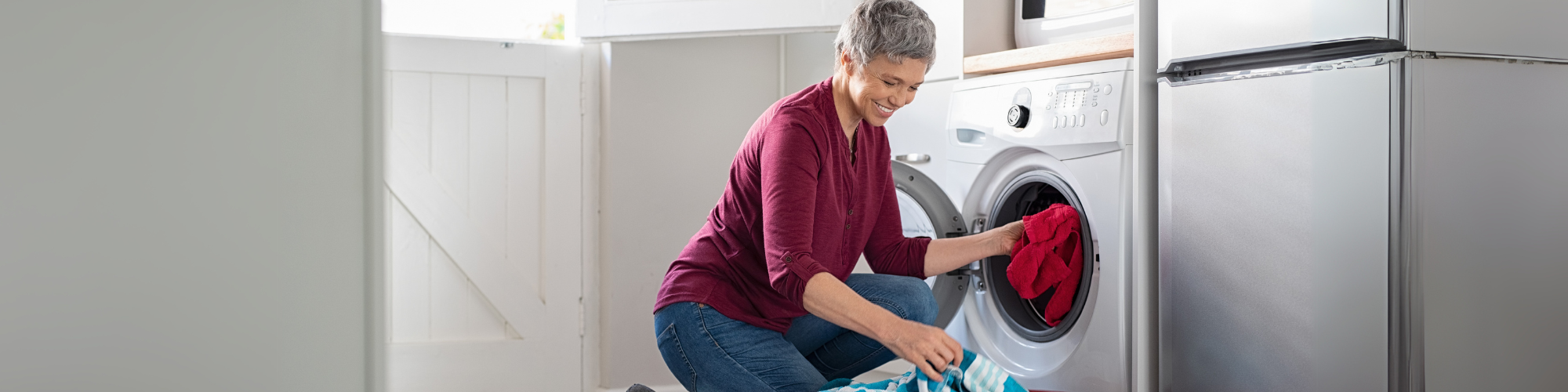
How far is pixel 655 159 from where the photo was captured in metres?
2.71

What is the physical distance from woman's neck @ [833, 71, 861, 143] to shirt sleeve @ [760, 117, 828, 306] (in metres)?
0.14

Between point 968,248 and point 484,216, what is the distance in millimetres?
1453

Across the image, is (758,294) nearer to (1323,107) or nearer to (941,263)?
(941,263)

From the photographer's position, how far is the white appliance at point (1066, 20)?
190cm

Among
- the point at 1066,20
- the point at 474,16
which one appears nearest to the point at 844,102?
the point at 1066,20

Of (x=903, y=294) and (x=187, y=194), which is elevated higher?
(x=187, y=194)

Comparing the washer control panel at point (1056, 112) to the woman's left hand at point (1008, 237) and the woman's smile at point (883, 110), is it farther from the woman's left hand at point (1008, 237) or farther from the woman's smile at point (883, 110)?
the woman's smile at point (883, 110)

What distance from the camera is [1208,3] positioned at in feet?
5.02

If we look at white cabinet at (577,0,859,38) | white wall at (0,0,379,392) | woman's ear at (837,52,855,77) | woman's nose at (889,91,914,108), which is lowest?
Answer: white wall at (0,0,379,392)

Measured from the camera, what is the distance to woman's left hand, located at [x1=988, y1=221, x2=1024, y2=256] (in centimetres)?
174

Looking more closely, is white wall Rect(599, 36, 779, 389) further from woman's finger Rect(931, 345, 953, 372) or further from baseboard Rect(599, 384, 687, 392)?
woman's finger Rect(931, 345, 953, 372)

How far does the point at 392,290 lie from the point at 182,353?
7.98 ft

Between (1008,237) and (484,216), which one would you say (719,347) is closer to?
(1008,237)

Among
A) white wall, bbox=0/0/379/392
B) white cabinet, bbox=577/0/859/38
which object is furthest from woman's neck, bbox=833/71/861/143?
white wall, bbox=0/0/379/392
